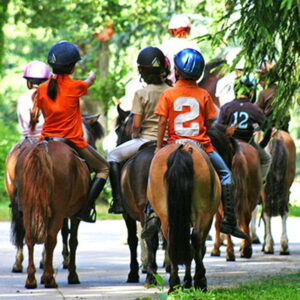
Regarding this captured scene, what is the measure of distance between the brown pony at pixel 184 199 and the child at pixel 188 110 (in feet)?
0.95

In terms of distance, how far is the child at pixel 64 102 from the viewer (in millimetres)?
10148

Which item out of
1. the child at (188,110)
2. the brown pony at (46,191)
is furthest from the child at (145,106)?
the child at (188,110)

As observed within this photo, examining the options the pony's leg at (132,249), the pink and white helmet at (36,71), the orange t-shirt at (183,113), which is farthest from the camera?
the pink and white helmet at (36,71)

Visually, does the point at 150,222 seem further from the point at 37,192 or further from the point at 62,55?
the point at 62,55

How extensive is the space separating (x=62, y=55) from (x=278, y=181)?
5097 mm

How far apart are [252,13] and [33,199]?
2972 millimetres

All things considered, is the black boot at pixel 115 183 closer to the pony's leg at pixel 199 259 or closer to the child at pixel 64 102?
the child at pixel 64 102

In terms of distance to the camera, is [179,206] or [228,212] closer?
[179,206]

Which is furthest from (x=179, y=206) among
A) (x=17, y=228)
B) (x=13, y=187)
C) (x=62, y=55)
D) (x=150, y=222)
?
(x=17, y=228)

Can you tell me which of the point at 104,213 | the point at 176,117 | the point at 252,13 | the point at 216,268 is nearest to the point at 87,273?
the point at 216,268

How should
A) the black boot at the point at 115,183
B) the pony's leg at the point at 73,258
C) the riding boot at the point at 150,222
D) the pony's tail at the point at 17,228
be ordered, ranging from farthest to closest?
the pony's tail at the point at 17,228
the black boot at the point at 115,183
the pony's leg at the point at 73,258
the riding boot at the point at 150,222

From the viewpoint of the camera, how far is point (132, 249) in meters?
10.8

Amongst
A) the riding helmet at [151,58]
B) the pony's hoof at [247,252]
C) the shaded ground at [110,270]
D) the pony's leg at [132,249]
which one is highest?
the riding helmet at [151,58]

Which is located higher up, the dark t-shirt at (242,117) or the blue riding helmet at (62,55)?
the blue riding helmet at (62,55)
